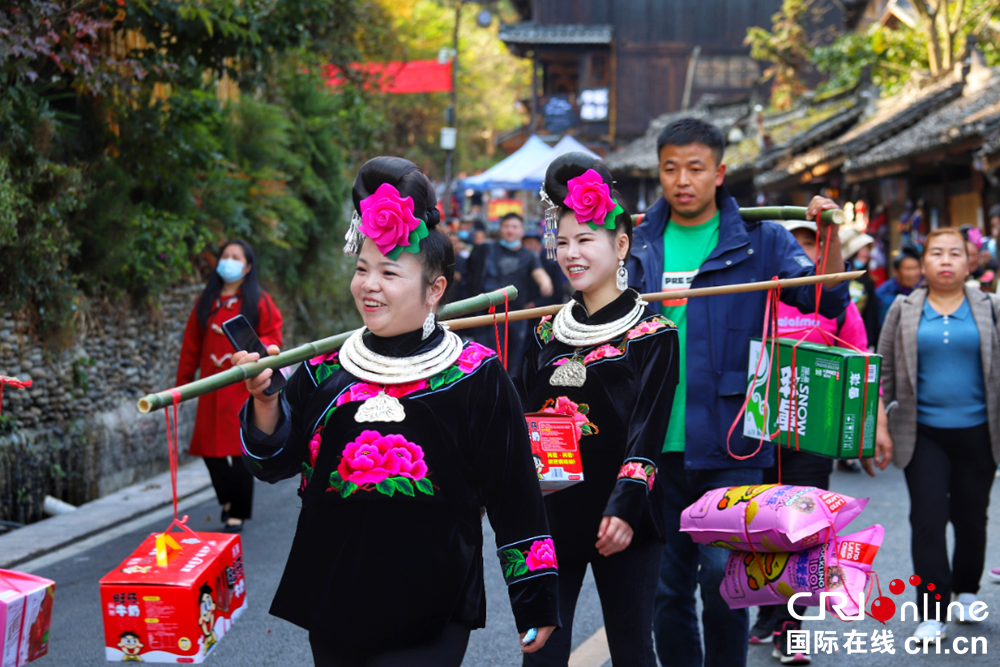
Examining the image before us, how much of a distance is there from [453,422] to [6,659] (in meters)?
1.32

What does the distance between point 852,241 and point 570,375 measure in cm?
398

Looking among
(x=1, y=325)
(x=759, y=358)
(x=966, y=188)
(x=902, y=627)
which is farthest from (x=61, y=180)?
(x=966, y=188)

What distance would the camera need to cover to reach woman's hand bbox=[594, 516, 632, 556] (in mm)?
3064

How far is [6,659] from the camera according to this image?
8.84ft

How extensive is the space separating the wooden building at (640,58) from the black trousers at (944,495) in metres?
32.6

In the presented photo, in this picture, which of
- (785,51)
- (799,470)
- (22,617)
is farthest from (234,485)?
(785,51)

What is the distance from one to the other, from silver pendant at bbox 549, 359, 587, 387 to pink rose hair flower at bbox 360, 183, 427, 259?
0.94 metres

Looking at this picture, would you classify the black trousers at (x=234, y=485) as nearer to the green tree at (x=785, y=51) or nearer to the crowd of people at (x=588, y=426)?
the crowd of people at (x=588, y=426)

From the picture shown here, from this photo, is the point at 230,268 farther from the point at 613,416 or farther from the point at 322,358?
the point at 322,358

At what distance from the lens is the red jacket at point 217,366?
6.88 m

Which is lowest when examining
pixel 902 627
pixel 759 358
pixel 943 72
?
pixel 902 627

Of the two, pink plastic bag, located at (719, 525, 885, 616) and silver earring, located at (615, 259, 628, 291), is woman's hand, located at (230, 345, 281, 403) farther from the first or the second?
pink plastic bag, located at (719, 525, 885, 616)

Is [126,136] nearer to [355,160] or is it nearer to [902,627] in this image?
[902,627]

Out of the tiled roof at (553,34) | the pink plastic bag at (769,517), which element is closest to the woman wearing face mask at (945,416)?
Result: the pink plastic bag at (769,517)
